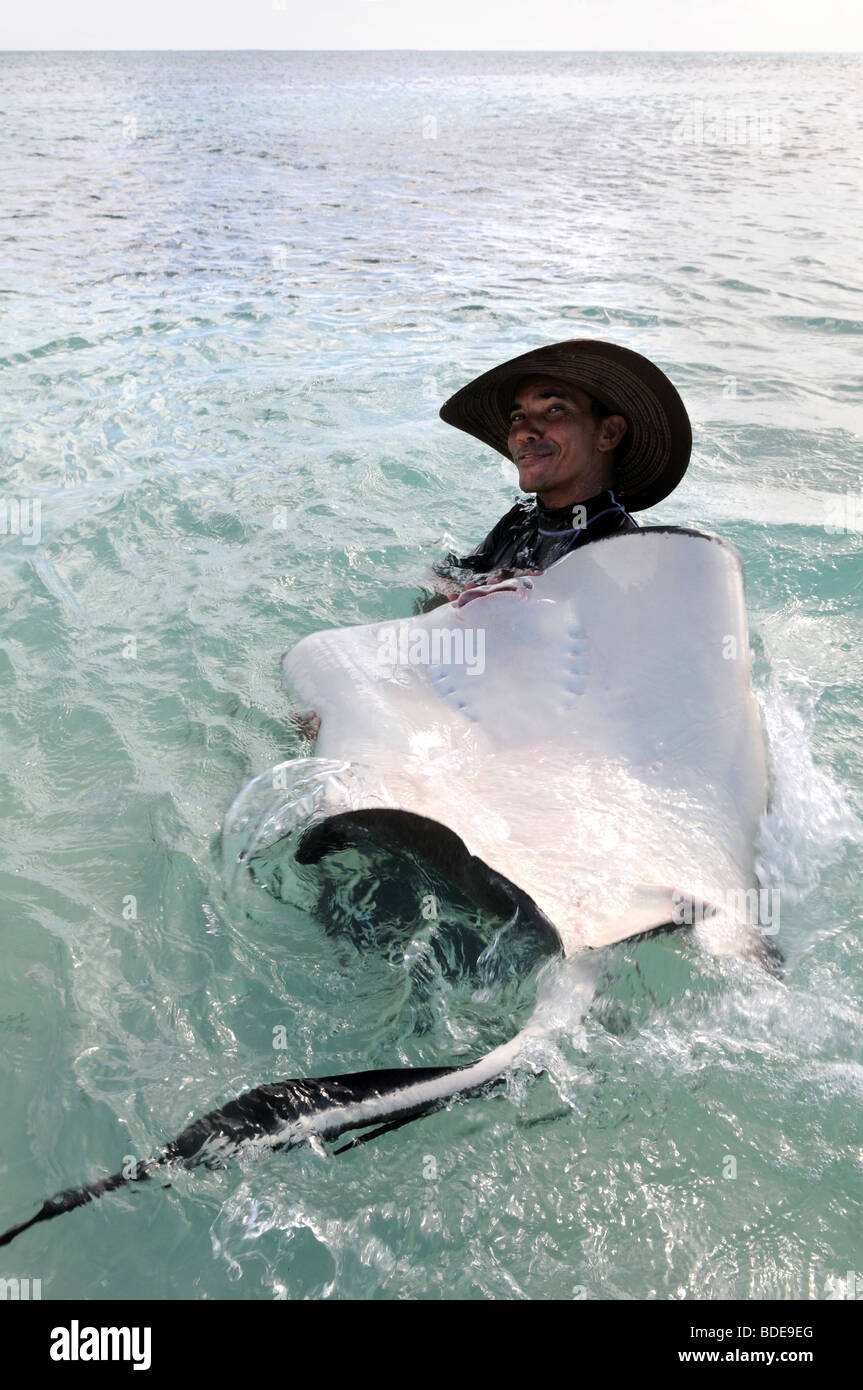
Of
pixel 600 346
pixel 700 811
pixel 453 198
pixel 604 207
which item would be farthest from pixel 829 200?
pixel 700 811

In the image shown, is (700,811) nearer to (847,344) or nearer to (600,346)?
(600,346)

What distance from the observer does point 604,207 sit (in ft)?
51.3

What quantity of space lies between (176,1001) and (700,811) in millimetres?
1329

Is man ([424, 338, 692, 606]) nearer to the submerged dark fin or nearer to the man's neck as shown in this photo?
the man's neck

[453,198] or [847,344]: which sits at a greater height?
[453,198]

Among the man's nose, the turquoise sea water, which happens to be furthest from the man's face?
the turquoise sea water

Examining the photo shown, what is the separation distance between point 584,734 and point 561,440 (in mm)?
1204

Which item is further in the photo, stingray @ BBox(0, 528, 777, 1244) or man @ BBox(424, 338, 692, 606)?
man @ BBox(424, 338, 692, 606)

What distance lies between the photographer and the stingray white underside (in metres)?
2.13

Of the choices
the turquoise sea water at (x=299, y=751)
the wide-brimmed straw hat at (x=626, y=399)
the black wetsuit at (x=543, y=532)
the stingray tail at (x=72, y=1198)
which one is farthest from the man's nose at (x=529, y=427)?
the stingray tail at (x=72, y=1198)

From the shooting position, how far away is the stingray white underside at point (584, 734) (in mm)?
2129

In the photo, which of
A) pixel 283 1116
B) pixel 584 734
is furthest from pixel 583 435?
pixel 283 1116

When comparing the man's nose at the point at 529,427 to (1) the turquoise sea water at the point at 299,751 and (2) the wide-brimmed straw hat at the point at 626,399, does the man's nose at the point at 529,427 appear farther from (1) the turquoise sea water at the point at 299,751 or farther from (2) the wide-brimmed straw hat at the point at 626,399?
(1) the turquoise sea water at the point at 299,751

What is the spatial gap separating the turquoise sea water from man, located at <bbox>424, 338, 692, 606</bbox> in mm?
990
